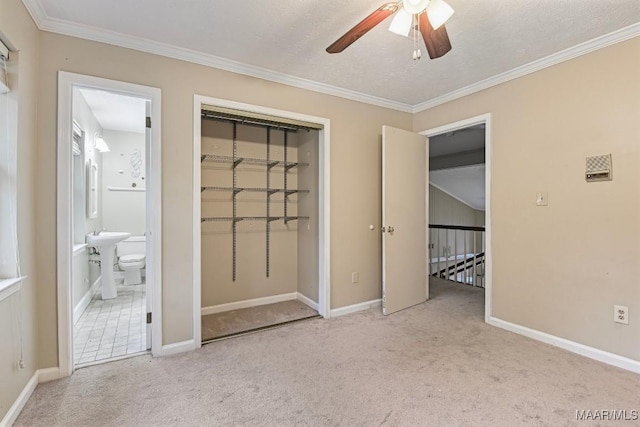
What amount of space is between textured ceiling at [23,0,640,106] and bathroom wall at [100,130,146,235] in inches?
126

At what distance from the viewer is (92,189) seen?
4.02 metres

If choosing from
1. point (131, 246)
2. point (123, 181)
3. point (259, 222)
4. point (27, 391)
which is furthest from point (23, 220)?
point (123, 181)

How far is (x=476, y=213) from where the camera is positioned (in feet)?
25.3

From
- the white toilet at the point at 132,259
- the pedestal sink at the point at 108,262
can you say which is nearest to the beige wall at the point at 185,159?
the pedestal sink at the point at 108,262

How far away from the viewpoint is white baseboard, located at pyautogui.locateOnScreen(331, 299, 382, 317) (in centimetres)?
334

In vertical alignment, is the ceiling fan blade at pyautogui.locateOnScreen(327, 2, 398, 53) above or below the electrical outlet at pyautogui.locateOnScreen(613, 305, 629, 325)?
above

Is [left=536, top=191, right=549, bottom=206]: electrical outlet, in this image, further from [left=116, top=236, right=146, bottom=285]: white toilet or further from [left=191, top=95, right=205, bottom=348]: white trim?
[left=116, top=236, right=146, bottom=285]: white toilet

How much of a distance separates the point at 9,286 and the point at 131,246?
3383 millimetres

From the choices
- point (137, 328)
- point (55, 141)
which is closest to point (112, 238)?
point (137, 328)

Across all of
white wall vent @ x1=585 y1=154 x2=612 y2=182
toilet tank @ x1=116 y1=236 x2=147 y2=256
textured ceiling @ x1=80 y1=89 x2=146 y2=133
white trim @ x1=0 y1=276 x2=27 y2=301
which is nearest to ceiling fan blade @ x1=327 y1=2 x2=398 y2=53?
white wall vent @ x1=585 y1=154 x2=612 y2=182

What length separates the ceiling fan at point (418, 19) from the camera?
155 cm

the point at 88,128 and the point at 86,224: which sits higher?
the point at 88,128

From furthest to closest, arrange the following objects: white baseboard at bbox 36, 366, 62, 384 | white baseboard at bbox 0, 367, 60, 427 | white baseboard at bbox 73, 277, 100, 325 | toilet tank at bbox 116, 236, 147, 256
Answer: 1. toilet tank at bbox 116, 236, 147, 256
2. white baseboard at bbox 73, 277, 100, 325
3. white baseboard at bbox 36, 366, 62, 384
4. white baseboard at bbox 0, 367, 60, 427

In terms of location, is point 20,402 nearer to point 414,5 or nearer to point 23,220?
point 23,220
